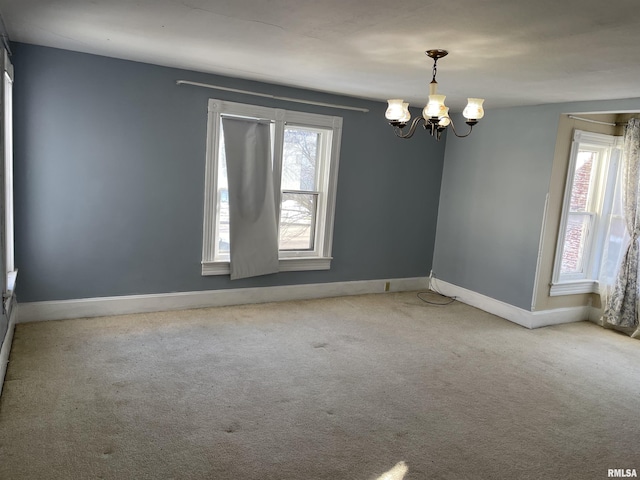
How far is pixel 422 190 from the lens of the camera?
6.27 meters

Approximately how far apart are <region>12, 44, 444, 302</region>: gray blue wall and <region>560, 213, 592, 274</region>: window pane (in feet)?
9.32

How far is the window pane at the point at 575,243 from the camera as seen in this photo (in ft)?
17.9

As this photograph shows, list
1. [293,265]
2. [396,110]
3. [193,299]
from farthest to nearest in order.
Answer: [293,265], [193,299], [396,110]

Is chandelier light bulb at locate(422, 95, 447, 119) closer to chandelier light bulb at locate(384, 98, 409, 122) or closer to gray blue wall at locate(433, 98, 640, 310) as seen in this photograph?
chandelier light bulb at locate(384, 98, 409, 122)

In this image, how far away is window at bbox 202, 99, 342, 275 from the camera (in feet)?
16.2

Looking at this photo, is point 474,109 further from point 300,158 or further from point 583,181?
point 583,181

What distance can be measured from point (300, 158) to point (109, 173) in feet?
6.63

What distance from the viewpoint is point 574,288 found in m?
5.46

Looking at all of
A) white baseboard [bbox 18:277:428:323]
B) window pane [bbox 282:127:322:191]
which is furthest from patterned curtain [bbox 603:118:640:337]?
window pane [bbox 282:127:322:191]

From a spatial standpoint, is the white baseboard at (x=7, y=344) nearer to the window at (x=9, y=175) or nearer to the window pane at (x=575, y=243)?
the window at (x=9, y=175)

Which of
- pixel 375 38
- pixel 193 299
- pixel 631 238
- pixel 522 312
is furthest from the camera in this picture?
pixel 522 312

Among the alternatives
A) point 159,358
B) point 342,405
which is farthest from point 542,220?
point 159,358

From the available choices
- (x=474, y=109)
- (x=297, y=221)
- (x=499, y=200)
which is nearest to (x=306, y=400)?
(x=474, y=109)

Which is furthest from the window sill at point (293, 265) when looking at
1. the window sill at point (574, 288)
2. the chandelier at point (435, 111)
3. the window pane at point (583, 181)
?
the window pane at point (583, 181)
